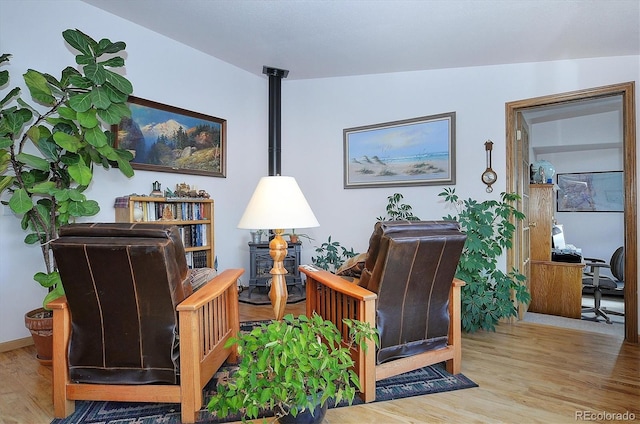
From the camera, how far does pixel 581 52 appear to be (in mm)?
2854

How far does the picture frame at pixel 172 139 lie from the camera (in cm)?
333

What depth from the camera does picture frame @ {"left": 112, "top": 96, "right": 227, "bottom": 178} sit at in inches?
131

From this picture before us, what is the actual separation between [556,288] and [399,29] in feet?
10.5

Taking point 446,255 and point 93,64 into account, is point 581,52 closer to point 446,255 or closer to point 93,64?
point 446,255

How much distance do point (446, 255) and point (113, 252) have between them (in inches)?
66.0

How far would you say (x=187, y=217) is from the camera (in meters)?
3.56

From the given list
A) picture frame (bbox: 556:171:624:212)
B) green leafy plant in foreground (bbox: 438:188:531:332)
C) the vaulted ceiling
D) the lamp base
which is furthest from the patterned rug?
picture frame (bbox: 556:171:624:212)

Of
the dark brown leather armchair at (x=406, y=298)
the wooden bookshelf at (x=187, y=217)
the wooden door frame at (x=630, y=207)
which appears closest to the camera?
the dark brown leather armchair at (x=406, y=298)

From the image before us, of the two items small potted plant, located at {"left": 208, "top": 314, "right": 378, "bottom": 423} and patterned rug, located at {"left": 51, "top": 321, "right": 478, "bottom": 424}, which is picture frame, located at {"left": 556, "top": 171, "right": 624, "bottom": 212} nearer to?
patterned rug, located at {"left": 51, "top": 321, "right": 478, "bottom": 424}

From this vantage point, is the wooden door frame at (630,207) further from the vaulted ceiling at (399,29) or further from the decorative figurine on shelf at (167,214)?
the decorative figurine on shelf at (167,214)

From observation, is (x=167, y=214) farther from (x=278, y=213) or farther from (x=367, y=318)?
(x=367, y=318)

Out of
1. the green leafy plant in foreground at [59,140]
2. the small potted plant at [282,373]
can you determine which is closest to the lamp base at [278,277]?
the small potted plant at [282,373]

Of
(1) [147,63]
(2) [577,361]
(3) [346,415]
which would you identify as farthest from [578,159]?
(1) [147,63]

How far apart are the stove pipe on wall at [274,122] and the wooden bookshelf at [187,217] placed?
104 cm
